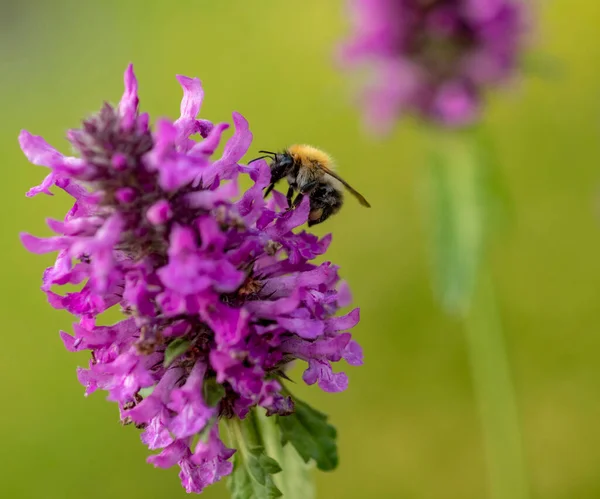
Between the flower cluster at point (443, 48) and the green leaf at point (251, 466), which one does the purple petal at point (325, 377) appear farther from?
the flower cluster at point (443, 48)

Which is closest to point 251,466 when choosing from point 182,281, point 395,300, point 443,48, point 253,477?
point 253,477

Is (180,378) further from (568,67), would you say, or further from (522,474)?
(568,67)

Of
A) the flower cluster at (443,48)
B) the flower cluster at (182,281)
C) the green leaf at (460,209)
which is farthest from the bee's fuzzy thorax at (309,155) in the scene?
the flower cluster at (443,48)

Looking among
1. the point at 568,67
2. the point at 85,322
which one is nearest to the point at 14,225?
the point at 568,67

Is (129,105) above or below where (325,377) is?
above

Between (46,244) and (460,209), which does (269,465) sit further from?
(460,209)

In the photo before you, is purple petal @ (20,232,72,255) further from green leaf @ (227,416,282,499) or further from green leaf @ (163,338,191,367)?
green leaf @ (227,416,282,499)
